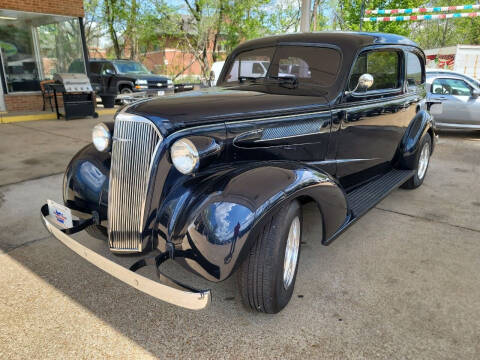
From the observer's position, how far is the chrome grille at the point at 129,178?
206cm

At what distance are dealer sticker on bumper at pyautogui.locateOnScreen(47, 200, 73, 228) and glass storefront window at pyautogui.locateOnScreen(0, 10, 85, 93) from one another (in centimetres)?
920

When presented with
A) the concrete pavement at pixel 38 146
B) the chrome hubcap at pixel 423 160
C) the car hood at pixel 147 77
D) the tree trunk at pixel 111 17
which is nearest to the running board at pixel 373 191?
the chrome hubcap at pixel 423 160

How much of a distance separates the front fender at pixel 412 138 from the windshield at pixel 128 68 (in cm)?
1126

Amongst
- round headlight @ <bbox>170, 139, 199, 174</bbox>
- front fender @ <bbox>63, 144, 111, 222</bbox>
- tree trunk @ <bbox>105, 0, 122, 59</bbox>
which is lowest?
front fender @ <bbox>63, 144, 111, 222</bbox>

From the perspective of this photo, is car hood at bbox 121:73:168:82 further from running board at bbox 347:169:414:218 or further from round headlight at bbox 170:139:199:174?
round headlight at bbox 170:139:199:174

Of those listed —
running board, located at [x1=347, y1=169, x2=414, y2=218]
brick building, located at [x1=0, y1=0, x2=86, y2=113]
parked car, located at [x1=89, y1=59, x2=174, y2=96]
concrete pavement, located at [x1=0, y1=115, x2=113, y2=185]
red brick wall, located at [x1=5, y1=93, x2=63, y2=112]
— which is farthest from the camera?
parked car, located at [x1=89, y1=59, x2=174, y2=96]

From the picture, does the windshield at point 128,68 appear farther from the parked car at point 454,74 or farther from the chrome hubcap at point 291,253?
the chrome hubcap at point 291,253

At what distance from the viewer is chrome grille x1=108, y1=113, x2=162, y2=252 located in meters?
2.06

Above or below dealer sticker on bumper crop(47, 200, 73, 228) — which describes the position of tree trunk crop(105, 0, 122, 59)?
above

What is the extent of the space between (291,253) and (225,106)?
1050 mm

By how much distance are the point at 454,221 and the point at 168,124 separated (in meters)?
3.09

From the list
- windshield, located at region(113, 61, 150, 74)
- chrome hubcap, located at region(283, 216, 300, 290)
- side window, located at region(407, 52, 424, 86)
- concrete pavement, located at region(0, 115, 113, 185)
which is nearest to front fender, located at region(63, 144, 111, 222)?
chrome hubcap, located at region(283, 216, 300, 290)

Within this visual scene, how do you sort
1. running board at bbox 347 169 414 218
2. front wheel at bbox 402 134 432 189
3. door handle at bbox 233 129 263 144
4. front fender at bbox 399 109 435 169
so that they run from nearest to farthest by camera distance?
door handle at bbox 233 129 263 144, running board at bbox 347 169 414 218, front fender at bbox 399 109 435 169, front wheel at bbox 402 134 432 189

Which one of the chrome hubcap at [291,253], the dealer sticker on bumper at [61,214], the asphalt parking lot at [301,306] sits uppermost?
the dealer sticker on bumper at [61,214]
